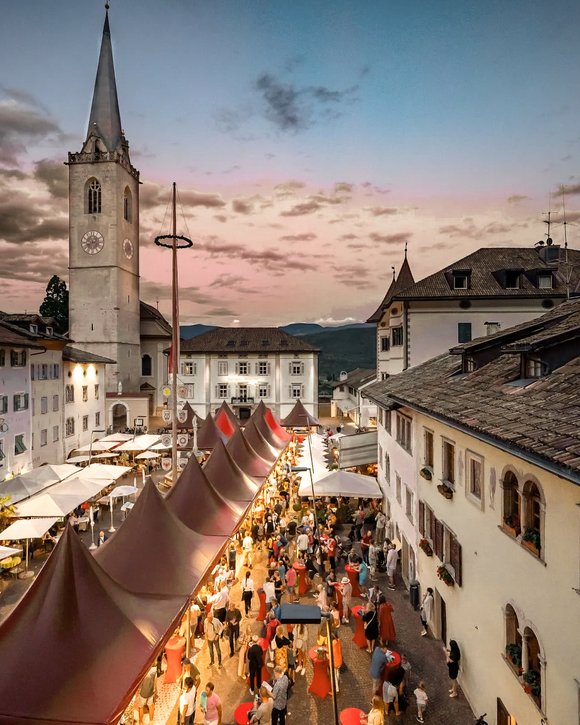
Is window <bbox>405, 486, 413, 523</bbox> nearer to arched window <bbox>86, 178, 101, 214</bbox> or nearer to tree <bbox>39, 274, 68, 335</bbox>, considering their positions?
arched window <bbox>86, 178, 101, 214</bbox>

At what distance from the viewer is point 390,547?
18078 millimetres

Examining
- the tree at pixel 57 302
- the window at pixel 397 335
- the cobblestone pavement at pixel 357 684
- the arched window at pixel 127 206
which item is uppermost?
→ the arched window at pixel 127 206

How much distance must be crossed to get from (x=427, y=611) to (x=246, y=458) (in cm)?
1250

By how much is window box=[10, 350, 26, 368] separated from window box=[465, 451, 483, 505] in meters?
29.3

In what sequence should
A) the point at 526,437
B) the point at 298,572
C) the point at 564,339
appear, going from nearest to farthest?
the point at 526,437 < the point at 564,339 < the point at 298,572

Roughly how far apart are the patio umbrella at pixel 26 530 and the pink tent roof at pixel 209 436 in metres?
14.0

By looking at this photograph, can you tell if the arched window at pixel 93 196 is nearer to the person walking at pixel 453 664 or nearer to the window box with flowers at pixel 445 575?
the window box with flowers at pixel 445 575

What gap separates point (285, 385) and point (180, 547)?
156ft

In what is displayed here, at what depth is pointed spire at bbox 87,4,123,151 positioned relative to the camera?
62062 mm

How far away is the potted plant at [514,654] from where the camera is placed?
801cm

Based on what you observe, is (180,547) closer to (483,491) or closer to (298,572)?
(298,572)

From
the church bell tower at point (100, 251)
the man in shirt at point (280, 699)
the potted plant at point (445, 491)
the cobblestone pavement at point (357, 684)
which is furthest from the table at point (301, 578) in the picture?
the church bell tower at point (100, 251)

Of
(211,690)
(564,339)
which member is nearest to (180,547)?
(211,690)

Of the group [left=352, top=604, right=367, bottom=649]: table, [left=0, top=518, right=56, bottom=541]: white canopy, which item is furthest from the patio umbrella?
[left=352, top=604, right=367, bottom=649]: table
